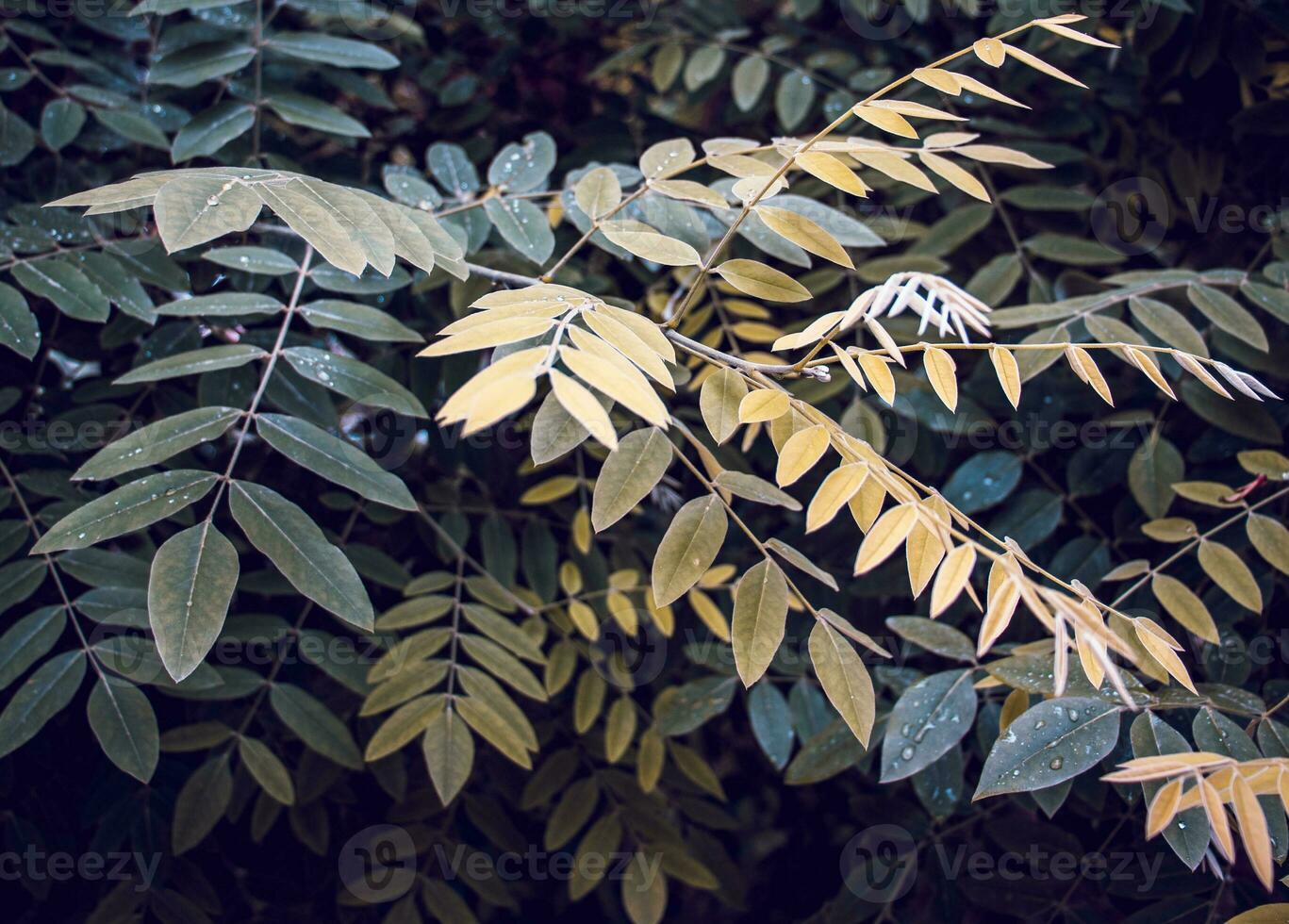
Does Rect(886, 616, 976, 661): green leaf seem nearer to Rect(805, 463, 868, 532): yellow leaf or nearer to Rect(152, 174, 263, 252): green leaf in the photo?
Rect(805, 463, 868, 532): yellow leaf

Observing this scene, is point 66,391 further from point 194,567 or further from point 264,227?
point 194,567

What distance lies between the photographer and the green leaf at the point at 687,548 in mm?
1037

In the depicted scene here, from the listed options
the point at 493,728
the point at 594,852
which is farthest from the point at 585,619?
the point at 594,852

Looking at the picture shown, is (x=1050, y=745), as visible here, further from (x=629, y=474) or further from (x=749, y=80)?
(x=749, y=80)

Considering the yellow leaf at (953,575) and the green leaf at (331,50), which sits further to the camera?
the green leaf at (331,50)

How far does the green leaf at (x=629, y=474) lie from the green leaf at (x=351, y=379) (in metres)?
0.36

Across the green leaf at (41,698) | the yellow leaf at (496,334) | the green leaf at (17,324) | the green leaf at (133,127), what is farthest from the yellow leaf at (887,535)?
the green leaf at (133,127)

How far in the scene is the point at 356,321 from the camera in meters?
1.38

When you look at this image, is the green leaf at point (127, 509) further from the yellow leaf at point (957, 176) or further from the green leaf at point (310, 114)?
the yellow leaf at point (957, 176)

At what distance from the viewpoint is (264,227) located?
1.50 m

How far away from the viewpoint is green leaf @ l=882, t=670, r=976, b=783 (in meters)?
1.19

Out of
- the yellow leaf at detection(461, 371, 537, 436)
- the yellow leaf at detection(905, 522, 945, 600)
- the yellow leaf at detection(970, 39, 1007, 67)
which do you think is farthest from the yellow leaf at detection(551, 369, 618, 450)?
the yellow leaf at detection(970, 39, 1007, 67)

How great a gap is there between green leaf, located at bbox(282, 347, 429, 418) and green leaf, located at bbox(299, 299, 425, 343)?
5 centimetres

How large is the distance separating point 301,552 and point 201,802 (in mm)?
531
